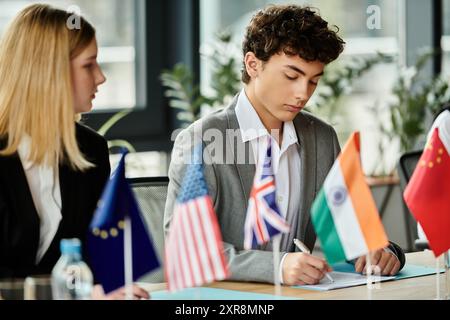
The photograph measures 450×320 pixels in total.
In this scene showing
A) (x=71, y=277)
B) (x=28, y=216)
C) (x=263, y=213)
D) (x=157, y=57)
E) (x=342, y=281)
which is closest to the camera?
(x=71, y=277)

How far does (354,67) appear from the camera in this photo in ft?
17.6

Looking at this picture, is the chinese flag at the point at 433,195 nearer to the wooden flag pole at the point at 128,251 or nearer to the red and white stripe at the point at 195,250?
the red and white stripe at the point at 195,250

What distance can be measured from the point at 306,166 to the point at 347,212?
647 millimetres

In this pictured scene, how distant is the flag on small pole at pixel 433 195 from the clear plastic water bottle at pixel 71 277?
780 millimetres

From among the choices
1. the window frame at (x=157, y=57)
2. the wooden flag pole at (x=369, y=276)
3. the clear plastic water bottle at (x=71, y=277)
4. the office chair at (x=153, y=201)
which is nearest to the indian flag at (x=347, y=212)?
the wooden flag pole at (x=369, y=276)

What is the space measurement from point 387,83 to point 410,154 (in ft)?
7.91

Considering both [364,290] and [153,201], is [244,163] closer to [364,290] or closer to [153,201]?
[153,201]

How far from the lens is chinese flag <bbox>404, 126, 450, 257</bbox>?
2.25 metres

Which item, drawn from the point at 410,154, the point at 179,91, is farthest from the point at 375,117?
the point at 410,154

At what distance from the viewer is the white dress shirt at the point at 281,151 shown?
2.70m

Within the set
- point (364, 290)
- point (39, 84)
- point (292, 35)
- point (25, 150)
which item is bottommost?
point (364, 290)

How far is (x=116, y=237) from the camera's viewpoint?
2012mm

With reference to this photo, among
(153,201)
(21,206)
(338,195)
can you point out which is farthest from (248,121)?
(21,206)
